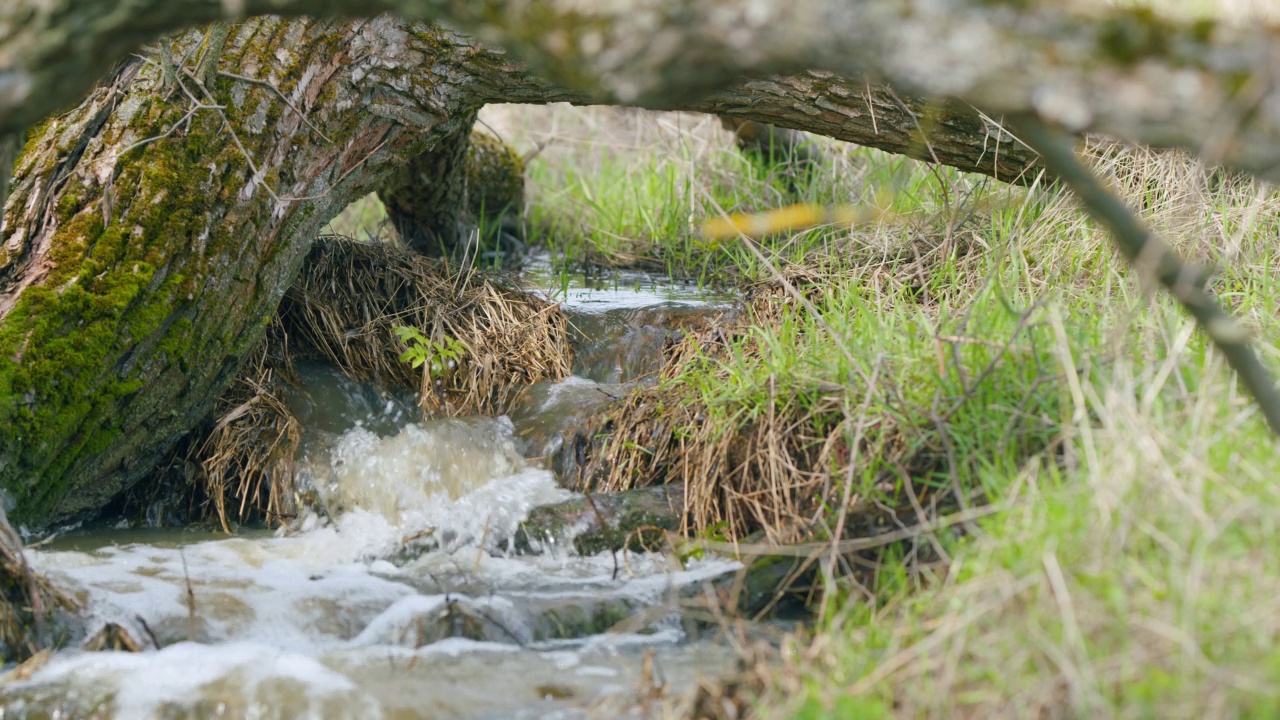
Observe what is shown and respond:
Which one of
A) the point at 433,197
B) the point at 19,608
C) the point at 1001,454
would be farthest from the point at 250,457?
the point at 1001,454

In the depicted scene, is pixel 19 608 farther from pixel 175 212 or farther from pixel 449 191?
pixel 449 191

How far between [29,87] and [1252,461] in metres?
2.30

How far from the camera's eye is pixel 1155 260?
1653mm

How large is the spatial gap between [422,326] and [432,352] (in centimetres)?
20

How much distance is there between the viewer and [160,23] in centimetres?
172

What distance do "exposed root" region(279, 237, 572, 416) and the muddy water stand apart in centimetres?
12

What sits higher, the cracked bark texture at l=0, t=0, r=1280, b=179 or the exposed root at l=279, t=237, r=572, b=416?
the cracked bark texture at l=0, t=0, r=1280, b=179

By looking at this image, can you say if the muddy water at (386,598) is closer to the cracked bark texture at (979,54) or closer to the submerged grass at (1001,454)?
the submerged grass at (1001,454)

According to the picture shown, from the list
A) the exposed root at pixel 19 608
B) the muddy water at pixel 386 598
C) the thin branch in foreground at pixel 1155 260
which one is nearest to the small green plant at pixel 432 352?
the muddy water at pixel 386 598

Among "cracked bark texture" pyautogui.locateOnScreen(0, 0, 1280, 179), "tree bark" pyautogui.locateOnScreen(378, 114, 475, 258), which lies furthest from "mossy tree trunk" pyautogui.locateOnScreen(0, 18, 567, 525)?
"cracked bark texture" pyautogui.locateOnScreen(0, 0, 1280, 179)

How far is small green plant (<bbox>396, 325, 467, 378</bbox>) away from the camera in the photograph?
398 cm

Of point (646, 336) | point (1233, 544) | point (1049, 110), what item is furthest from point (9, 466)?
point (1233, 544)

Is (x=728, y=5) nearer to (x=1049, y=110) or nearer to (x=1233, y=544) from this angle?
(x=1049, y=110)

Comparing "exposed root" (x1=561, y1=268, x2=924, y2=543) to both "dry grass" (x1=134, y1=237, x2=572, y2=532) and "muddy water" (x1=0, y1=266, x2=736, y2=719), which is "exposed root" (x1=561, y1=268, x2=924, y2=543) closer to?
"muddy water" (x1=0, y1=266, x2=736, y2=719)
